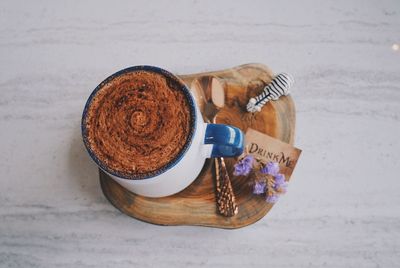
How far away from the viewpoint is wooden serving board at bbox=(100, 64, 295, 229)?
2.45 feet

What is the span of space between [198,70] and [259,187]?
297mm

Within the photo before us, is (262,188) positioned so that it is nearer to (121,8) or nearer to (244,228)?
(244,228)

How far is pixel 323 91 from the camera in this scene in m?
0.88

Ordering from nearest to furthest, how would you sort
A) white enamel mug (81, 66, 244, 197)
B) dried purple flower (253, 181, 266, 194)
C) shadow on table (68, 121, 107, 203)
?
1. white enamel mug (81, 66, 244, 197)
2. dried purple flower (253, 181, 266, 194)
3. shadow on table (68, 121, 107, 203)

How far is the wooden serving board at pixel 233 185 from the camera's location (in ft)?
2.45

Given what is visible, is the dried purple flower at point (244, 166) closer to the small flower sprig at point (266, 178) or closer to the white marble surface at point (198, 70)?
the small flower sprig at point (266, 178)

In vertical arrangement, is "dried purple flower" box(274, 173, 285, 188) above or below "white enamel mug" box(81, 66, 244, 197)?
below

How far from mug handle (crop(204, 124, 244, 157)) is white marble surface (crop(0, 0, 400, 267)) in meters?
0.21

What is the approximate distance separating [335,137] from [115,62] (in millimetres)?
481

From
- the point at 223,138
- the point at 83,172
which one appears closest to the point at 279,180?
the point at 223,138

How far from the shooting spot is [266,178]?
75 centimetres

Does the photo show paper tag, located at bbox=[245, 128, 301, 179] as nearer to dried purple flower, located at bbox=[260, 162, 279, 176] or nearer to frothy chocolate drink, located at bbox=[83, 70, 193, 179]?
dried purple flower, located at bbox=[260, 162, 279, 176]

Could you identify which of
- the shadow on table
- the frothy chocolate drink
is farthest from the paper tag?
the shadow on table

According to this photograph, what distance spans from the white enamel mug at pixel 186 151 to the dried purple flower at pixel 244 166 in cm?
6
